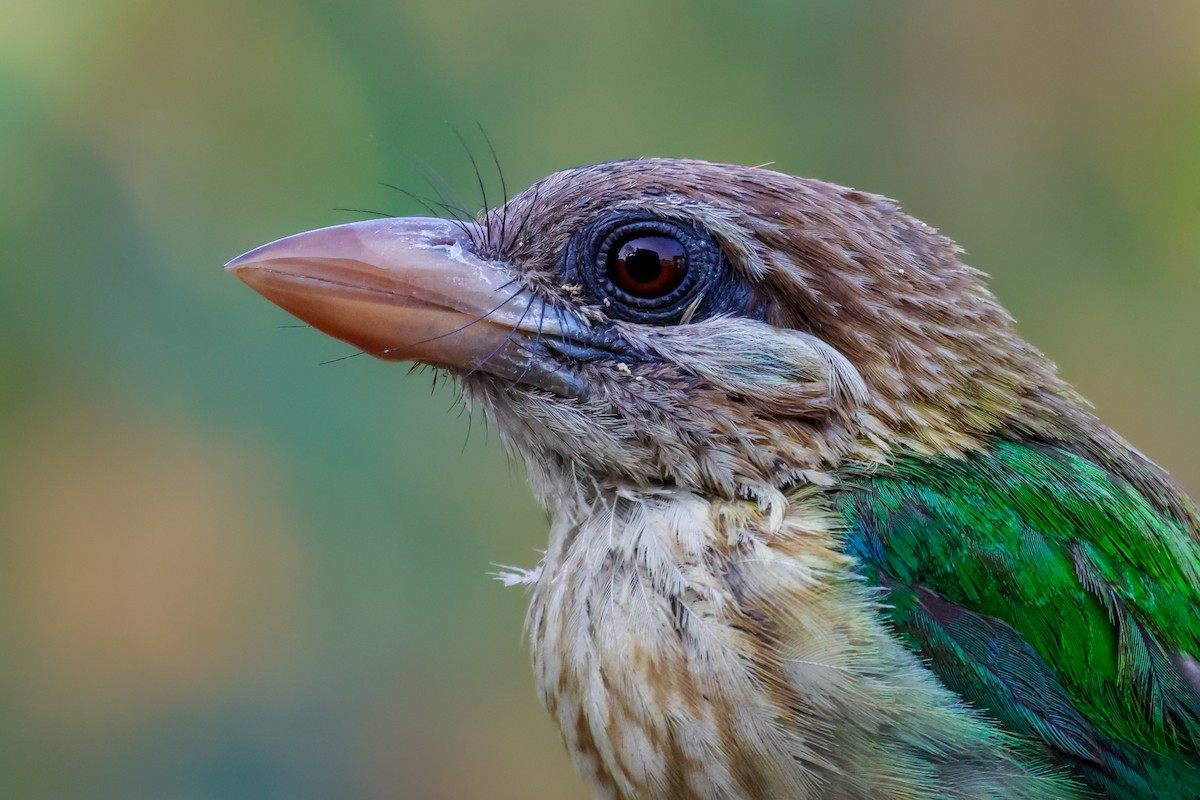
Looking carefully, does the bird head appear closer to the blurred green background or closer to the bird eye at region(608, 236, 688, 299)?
the bird eye at region(608, 236, 688, 299)

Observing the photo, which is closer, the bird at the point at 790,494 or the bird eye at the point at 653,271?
the bird at the point at 790,494

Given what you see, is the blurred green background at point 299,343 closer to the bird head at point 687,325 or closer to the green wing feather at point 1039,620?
the bird head at point 687,325

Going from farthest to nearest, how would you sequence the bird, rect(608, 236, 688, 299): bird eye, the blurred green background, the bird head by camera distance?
the blurred green background
rect(608, 236, 688, 299): bird eye
the bird head
the bird

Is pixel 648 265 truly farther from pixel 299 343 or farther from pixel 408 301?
pixel 299 343

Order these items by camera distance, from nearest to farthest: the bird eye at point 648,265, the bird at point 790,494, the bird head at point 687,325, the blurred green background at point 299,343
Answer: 1. the bird at point 790,494
2. the bird head at point 687,325
3. the bird eye at point 648,265
4. the blurred green background at point 299,343

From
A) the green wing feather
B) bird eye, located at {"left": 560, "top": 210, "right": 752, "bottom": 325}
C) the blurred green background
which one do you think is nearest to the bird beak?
bird eye, located at {"left": 560, "top": 210, "right": 752, "bottom": 325}

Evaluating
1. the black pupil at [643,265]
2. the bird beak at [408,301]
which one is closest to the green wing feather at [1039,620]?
the black pupil at [643,265]
